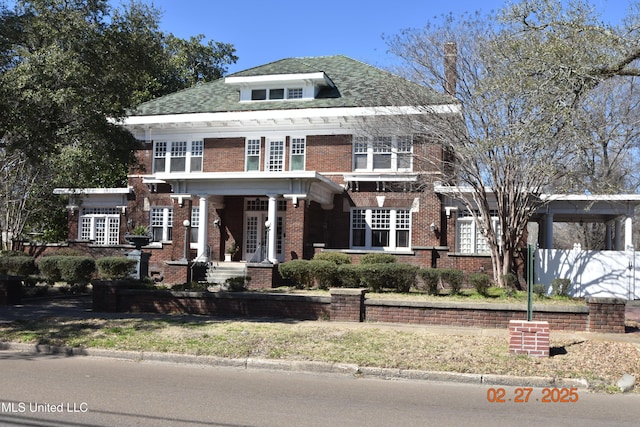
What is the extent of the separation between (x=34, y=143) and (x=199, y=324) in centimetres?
578

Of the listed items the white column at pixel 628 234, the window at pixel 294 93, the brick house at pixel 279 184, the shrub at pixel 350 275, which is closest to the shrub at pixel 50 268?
the brick house at pixel 279 184

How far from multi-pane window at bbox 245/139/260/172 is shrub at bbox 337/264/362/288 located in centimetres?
985

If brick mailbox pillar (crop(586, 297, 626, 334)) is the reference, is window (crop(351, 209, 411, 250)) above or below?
above

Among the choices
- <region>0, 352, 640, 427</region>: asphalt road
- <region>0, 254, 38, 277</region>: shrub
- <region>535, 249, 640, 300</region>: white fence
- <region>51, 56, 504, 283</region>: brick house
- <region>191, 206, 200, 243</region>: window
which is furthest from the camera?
<region>191, 206, 200, 243</region>: window

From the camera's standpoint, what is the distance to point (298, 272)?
19.2 m

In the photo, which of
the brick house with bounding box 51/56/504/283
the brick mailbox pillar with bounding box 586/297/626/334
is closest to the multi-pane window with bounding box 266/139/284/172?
the brick house with bounding box 51/56/504/283

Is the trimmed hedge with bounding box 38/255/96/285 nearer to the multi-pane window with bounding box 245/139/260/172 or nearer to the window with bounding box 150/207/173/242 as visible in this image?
the window with bounding box 150/207/173/242

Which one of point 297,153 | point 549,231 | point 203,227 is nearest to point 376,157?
point 297,153

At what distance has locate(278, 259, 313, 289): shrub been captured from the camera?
1914cm

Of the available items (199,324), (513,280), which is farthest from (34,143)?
(513,280)

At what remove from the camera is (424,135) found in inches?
780

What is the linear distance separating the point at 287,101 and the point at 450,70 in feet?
32.4

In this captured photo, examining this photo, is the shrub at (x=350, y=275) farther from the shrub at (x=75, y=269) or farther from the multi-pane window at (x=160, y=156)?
the multi-pane window at (x=160, y=156)

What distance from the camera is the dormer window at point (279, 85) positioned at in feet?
87.4
